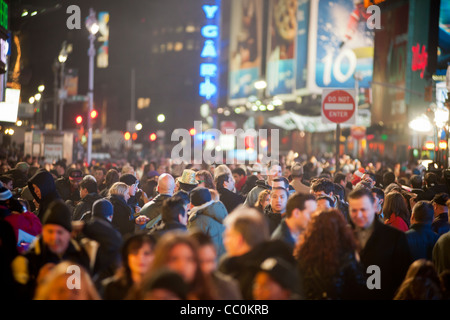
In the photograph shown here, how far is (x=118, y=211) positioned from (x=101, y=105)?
371 feet

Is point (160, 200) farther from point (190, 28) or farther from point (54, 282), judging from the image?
point (190, 28)

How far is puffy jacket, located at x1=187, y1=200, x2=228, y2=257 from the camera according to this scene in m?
8.41

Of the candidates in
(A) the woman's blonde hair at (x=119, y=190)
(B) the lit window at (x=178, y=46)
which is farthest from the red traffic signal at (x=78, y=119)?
(B) the lit window at (x=178, y=46)

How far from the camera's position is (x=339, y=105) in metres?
13.8

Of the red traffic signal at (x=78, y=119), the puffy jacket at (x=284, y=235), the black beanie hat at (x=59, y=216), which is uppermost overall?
the red traffic signal at (x=78, y=119)

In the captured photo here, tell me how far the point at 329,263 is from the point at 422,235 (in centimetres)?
309

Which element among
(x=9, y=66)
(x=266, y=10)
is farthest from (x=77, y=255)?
(x=266, y=10)

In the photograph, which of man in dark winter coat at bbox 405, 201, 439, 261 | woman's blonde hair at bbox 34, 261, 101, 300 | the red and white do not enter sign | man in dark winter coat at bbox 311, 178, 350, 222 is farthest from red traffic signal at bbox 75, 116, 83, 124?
woman's blonde hair at bbox 34, 261, 101, 300

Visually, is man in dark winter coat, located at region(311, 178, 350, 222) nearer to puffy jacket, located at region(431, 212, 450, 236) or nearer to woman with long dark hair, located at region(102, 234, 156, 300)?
puffy jacket, located at region(431, 212, 450, 236)

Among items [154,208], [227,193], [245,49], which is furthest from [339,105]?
[245,49]

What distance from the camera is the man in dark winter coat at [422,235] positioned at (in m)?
8.34

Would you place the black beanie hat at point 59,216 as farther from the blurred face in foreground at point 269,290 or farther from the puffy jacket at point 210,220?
the puffy jacket at point 210,220

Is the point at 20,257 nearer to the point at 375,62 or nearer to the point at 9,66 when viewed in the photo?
the point at 9,66

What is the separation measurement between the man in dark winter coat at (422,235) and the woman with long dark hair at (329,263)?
2.78m
